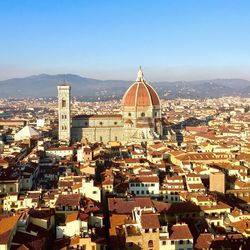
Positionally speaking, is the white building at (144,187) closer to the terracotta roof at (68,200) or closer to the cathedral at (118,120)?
the terracotta roof at (68,200)

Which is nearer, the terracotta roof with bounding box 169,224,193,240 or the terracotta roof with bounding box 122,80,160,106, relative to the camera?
the terracotta roof with bounding box 169,224,193,240

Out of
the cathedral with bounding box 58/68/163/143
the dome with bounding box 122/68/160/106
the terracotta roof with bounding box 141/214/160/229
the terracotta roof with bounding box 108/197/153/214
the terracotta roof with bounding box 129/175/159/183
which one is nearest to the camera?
the terracotta roof with bounding box 141/214/160/229

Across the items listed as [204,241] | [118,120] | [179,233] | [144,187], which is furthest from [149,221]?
[118,120]

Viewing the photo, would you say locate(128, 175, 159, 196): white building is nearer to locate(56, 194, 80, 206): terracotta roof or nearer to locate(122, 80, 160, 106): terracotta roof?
locate(56, 194, 80, 206): terracotta roof

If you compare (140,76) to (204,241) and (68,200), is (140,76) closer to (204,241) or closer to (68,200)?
(68,200)

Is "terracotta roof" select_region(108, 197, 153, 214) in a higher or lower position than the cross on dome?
lower

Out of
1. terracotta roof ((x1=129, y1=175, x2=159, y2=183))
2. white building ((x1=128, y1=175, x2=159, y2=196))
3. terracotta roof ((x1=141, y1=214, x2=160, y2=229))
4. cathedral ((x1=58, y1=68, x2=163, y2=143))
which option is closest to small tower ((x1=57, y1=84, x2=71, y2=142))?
cathedral ((x1=58, y1=68, x2=163, y2=143))

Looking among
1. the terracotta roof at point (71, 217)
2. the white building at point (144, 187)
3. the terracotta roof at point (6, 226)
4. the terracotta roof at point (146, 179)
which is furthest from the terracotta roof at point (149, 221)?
the terracotta roof at point (146, 179)

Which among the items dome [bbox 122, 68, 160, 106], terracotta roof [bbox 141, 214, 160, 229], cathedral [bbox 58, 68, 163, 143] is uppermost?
dome [bbox 122, 68, 160, 106]

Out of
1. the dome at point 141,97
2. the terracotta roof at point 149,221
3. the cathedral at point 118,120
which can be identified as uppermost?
the dome at point 141,97

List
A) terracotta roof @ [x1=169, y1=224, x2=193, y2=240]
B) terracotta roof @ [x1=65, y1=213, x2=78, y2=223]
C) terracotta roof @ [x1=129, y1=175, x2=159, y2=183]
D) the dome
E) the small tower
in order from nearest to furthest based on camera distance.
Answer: terracotta roof @ [x1=169, y1=224, x2=193, y2=240] < terracotta roof @ [x1=65, y1=213, x2=78, y2=223] < terracotta roof @ [x1=129, y1=175, x2=159, y2=183] < the small tower < the dome
